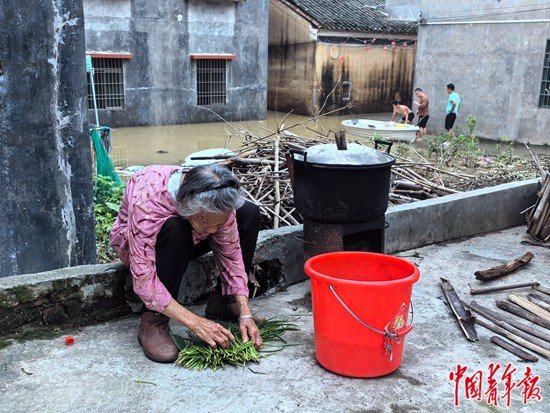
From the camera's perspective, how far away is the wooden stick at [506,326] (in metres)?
3.54

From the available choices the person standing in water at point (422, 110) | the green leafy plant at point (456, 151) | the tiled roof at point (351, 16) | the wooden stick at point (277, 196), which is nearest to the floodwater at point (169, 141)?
the green leafy plant at point (456, 151)

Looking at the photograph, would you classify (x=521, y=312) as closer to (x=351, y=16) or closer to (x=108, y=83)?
(x=108, y=83)

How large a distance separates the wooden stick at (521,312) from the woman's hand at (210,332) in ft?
6.86

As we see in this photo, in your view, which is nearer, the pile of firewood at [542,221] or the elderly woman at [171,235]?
the elderly woman at [171,235]

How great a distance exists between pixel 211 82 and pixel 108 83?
3760 millimetres

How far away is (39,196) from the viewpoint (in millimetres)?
4234

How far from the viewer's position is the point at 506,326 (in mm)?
3748

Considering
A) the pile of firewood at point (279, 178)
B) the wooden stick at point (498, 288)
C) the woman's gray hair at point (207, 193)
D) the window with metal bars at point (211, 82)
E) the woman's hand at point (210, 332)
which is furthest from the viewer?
the window with metal bars at point (211, 82)

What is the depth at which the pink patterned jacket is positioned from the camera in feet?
9.82

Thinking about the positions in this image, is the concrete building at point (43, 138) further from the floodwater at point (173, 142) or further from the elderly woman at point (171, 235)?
the floodwater at point (173, 142)

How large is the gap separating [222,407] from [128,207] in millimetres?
1184

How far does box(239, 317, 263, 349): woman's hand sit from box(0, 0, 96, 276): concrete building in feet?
6.03

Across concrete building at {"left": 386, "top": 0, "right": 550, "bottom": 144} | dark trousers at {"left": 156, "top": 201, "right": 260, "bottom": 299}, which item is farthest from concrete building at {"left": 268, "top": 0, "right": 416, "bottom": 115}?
dark trousers at {"left": 156, "top": 201, "right": 260, "bottom": 299}

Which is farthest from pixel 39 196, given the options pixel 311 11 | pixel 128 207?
pixel 311 11
